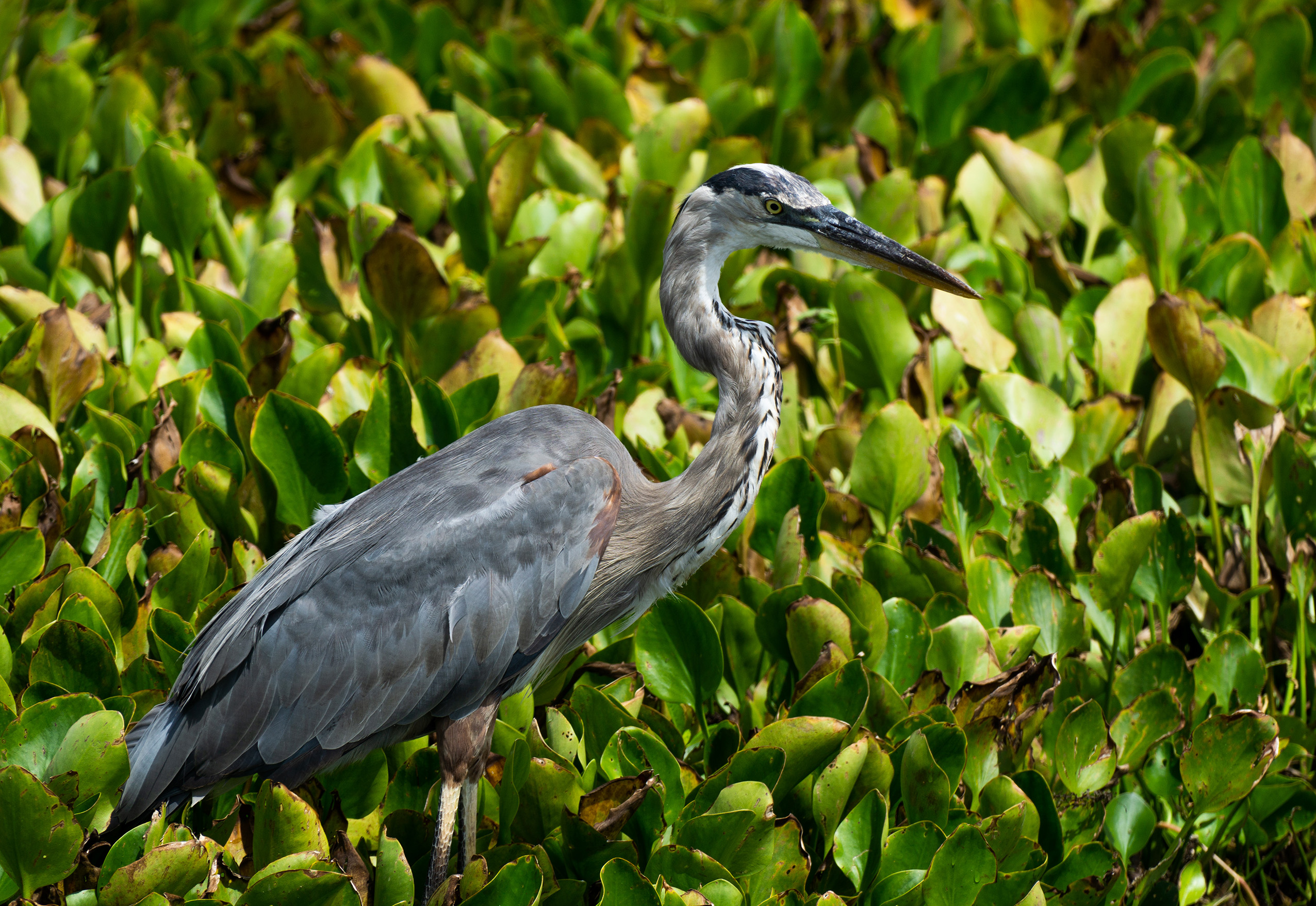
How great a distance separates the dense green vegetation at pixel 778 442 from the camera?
2.52m

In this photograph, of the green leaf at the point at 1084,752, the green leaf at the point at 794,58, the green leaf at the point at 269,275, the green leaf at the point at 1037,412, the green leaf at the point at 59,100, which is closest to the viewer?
the green leaf at the point at 1084,752

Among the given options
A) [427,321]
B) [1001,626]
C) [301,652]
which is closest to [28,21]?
[427,321]

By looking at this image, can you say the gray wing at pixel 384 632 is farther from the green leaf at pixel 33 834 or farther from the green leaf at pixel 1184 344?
the green leaf at pixel 1184 344

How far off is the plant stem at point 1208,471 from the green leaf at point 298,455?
235 cm

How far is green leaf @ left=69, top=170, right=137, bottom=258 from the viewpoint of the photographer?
381 cm

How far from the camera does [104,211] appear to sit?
12.8 feet

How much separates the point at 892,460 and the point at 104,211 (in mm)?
2637

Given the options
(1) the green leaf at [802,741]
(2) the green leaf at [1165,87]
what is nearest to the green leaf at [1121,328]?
(2) the green leaf at [1165,87]

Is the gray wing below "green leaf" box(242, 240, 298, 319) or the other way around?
below

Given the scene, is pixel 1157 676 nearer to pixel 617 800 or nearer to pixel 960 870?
pixel 960 870

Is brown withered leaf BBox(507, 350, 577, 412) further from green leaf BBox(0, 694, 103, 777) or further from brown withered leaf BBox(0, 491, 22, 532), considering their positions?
green leaf BBox(0, 694, 103, 777)

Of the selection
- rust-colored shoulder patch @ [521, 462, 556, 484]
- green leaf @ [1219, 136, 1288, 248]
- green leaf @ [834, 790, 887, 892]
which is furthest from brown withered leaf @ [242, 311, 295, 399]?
green leaf @ [1219, 136, 1288, 248]

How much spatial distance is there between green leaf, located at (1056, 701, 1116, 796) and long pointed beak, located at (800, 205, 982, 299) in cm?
103

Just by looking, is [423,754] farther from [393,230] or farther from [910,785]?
[393,230]
